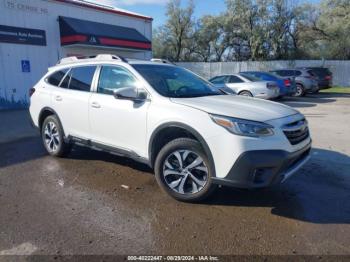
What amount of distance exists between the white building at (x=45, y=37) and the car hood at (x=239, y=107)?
1248 centimetres

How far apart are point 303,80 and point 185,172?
53.4ft

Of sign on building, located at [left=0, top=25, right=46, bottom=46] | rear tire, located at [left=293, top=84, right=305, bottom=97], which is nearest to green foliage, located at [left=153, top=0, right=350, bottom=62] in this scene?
rear tire, located at [left=293, top=84, right=305, bottom=97]

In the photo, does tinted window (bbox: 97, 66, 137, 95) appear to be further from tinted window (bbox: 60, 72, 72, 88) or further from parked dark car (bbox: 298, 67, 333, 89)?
parked dark car (bbox: 298, 67, 333, 89)

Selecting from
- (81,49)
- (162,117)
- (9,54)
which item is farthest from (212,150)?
(81,49)

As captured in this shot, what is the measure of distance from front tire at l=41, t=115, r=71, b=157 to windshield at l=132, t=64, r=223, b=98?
2.00 metres

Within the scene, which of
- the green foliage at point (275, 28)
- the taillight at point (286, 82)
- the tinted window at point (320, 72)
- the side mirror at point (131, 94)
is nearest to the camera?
the side mirror at point (131, 94)

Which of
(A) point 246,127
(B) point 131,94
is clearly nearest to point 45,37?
(B) point 131,94

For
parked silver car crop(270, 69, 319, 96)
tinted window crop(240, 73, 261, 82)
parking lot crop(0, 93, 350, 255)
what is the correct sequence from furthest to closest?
Answer: parked silver car crop(270, 69, 319, 96) < tinted window crop(240, 73, 261, 82) < parking lot crop(0, 93, 350, 255)

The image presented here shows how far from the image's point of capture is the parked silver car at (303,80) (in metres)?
18.4

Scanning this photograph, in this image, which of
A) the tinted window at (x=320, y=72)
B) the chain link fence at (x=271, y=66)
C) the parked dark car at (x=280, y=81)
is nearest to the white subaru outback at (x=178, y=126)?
the parked dark car at (x=280, y=81)

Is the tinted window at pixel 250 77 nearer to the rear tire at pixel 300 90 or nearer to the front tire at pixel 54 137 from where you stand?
the rear tire at pixel 300 90

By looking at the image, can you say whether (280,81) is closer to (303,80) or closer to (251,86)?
(251,86)

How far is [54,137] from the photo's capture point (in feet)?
19.9

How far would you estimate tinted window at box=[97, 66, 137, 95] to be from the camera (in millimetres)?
4750
